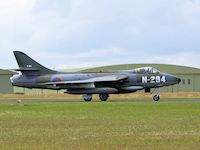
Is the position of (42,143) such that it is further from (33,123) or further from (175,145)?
(33,123)

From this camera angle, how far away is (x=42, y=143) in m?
15.0

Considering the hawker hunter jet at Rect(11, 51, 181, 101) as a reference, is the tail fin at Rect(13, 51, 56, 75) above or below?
above

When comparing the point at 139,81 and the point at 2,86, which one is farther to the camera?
the point at 2,86

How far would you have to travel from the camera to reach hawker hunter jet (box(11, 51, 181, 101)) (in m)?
51.5

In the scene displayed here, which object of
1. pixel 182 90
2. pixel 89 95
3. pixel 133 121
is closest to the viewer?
pixel 133 121

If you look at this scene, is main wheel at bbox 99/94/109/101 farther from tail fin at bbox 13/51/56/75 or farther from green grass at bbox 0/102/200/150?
green grass at bbox 0/102/200/150

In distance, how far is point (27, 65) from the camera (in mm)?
53688

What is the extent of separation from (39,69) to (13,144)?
39405 mm

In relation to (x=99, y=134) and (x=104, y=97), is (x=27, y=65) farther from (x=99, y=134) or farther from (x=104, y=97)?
(x=99, y=134)

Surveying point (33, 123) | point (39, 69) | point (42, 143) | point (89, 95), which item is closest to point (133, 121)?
point (33, 123)

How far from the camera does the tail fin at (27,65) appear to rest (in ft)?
175

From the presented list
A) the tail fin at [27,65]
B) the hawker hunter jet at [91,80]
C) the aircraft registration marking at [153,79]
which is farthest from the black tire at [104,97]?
the tail fin at [27,65]

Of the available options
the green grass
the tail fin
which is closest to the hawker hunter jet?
the tail fin

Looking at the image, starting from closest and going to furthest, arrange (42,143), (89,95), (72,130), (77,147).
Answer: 1. (77,147)
2. (42,143)
3. (72,130)
4. (89,95)
